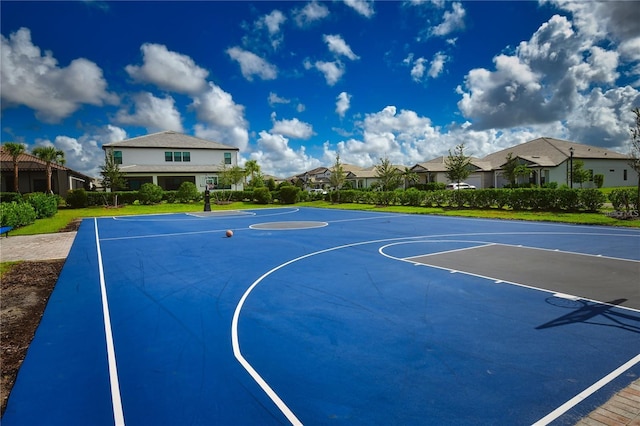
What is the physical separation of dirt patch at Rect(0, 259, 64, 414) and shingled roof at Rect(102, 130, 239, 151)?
132ft

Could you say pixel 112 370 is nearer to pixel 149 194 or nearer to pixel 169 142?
pixel 149 194

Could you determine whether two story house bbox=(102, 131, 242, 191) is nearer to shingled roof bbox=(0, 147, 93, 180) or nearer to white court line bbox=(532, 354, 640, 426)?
shingled roof bbox=(0, 147, 93, 180)

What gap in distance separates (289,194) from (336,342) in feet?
124

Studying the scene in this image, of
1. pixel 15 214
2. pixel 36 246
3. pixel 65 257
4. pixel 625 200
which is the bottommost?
pixel 65 257

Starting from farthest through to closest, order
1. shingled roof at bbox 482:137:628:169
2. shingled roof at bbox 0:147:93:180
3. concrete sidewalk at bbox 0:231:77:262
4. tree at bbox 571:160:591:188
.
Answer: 1. shingled roof at bbox 482:137:628:169
2. tree at bbox 571:160:591:188
3. shingled roof at bbox 0:147:93:180
4. concrete sidewalk at bbox 0:231:77:262

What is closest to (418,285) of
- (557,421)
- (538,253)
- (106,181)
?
(557,421)

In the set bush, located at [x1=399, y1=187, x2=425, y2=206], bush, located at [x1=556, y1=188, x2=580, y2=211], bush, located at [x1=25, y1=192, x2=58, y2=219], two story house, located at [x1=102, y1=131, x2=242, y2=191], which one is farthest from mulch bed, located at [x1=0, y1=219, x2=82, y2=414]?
two story house, located at [x1=102, y1=131, x2=242, y2=191]

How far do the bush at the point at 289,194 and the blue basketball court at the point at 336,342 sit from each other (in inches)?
1248

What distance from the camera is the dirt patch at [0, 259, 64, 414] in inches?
201

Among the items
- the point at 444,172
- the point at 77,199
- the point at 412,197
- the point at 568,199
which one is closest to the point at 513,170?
the point at 444,172

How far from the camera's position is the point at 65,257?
1286 centimetres

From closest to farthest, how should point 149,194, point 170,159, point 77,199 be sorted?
point 77,199 → point 149,194 → point 170,159

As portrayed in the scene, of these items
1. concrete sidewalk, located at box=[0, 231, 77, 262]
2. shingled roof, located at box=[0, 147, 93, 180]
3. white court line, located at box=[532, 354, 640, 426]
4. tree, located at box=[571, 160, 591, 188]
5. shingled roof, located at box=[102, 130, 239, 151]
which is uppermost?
shingled roof, located at box=[102, 130, 239, 151]

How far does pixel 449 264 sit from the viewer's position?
10.4 meters
